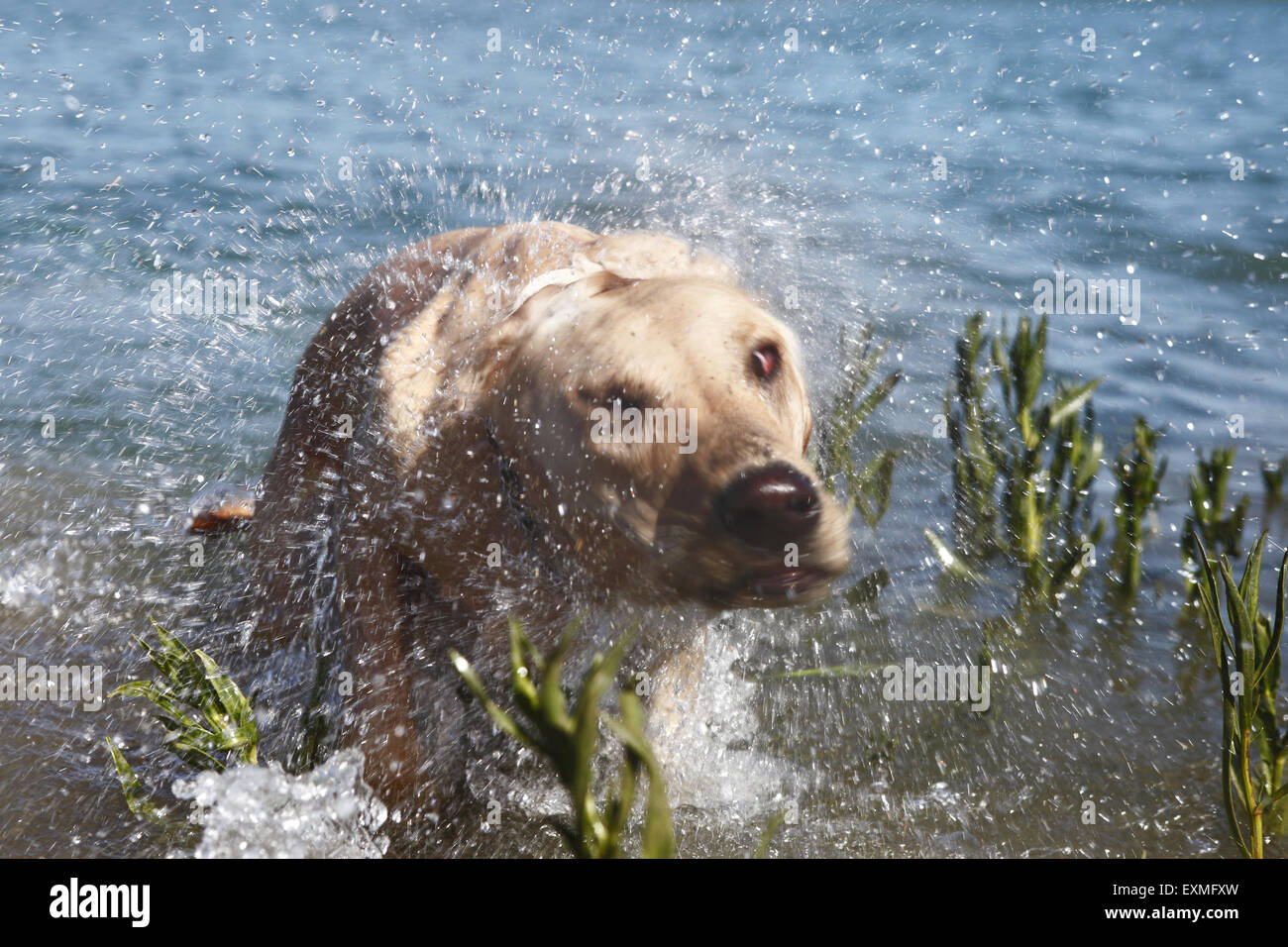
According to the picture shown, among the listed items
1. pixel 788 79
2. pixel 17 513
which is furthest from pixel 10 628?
pixel 788 79

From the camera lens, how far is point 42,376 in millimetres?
7043

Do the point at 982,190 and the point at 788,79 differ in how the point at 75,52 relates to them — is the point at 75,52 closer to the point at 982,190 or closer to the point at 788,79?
the point at 788,79

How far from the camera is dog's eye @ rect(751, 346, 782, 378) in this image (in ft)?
7.25

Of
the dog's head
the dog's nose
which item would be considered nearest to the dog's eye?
the dog's head

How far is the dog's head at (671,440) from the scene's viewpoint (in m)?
1.95

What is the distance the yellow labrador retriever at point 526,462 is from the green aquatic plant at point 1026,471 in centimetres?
173

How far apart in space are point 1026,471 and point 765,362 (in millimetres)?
2435

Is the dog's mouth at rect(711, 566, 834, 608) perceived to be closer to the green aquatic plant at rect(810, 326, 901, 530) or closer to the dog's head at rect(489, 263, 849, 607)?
the dog's head at rect(489, 263, 849, 607)

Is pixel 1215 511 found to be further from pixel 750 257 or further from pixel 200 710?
pixel 200 710

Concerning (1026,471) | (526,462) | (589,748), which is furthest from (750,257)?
(589,748)

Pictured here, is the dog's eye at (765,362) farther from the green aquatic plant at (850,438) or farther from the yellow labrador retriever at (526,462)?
the green aquatic plant at (850,438)

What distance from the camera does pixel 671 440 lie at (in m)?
2.06

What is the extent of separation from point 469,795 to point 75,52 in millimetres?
11715

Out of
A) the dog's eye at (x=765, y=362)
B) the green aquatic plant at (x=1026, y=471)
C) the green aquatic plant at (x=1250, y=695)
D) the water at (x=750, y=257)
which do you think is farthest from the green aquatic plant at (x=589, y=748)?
the green aquatic plant at (x=1026, y=471)
